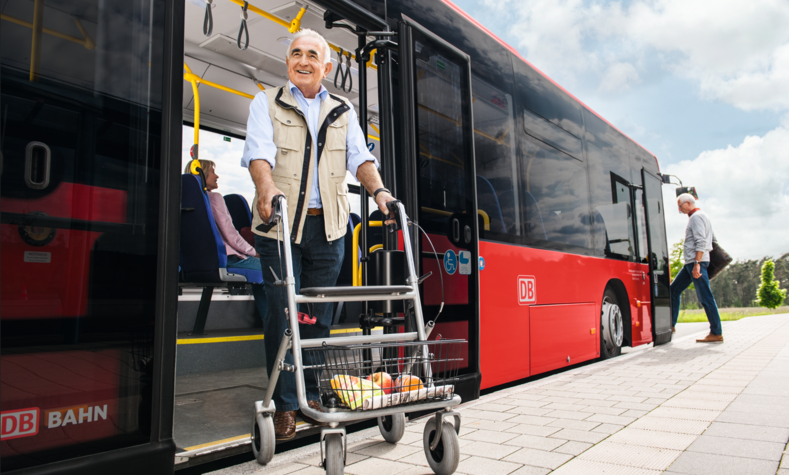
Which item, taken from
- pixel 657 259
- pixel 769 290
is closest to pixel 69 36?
pixel 657 259

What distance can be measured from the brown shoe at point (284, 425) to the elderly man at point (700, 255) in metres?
6.60

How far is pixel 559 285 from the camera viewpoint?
4.78 m

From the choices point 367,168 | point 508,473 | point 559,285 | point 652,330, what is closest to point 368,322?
point 367,168

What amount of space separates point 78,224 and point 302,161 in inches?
43.3

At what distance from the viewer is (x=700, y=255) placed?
7.24m

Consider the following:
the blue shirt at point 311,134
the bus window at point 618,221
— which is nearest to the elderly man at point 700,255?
the bus window at point 618,221

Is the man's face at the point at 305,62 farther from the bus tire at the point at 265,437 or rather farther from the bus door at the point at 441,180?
the bus tire at the point at 265,437

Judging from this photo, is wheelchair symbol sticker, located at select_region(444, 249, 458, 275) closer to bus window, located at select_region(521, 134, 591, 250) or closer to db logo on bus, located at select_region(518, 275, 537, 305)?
db logo on bus, located at select_region(518, 275, 537, 305)

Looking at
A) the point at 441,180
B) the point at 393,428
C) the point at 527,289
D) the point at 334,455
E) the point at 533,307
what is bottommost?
the point at 393,428

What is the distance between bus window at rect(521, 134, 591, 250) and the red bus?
0.08 feet

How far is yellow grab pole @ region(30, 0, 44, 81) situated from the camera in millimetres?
1545

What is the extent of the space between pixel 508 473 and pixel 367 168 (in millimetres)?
1538

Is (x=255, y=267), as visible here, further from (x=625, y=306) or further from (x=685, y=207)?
(x=685, y=207)

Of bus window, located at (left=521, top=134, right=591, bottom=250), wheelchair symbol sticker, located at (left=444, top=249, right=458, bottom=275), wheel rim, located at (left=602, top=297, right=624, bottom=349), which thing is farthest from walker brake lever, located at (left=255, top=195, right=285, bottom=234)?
wheel rim, located at (left=602, top=297, right=624, bottom=349)
